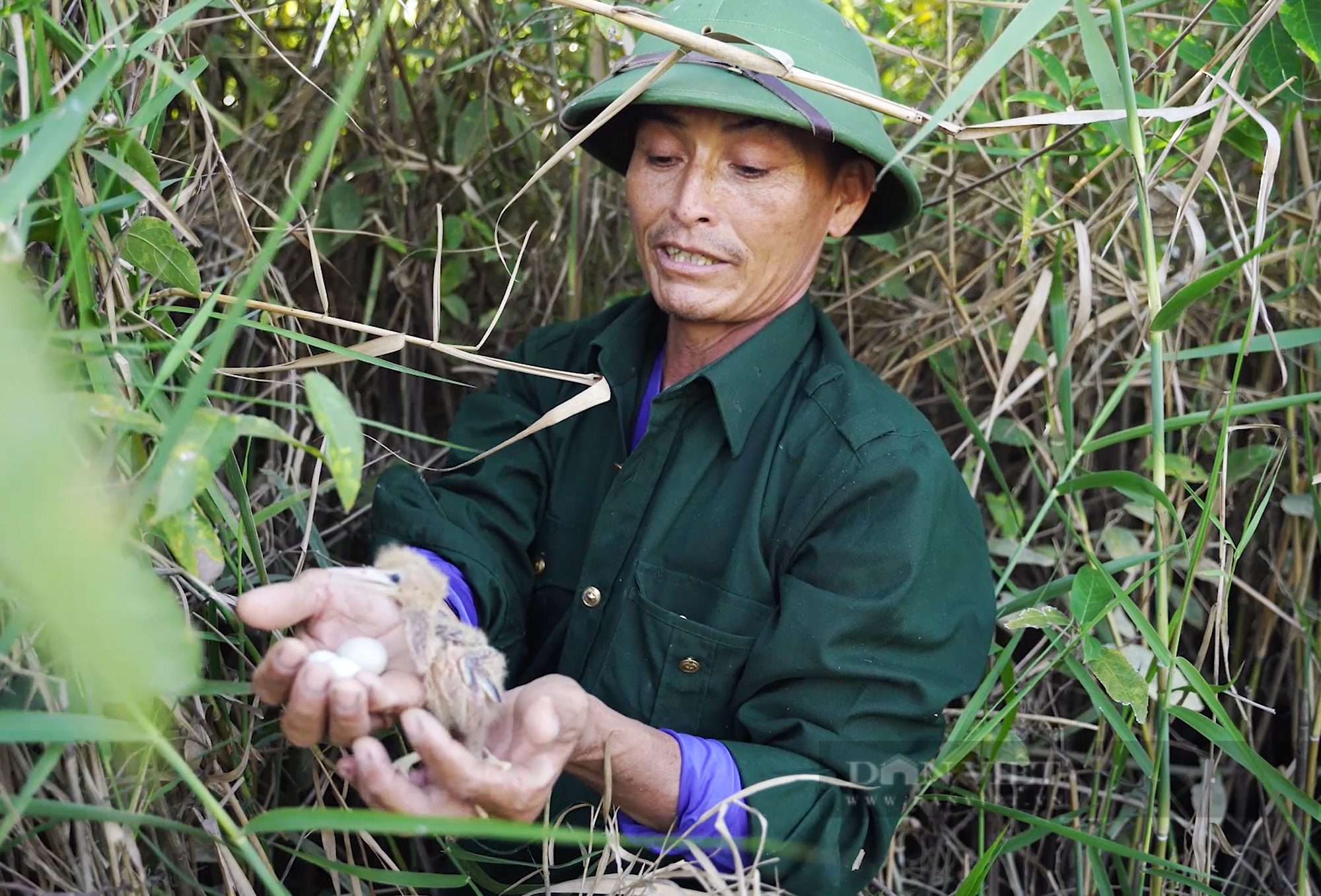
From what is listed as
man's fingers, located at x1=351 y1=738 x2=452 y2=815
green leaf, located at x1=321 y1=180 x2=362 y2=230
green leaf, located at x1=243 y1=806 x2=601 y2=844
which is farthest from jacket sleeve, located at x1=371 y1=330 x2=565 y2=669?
green leaf, located at x1=243 y1=806 x2=601 y2=844

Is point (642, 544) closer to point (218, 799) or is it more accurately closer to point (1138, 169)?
point (218, 799)

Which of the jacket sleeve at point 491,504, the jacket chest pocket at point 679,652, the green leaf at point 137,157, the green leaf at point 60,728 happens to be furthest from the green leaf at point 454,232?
the green leaf at point 60,728

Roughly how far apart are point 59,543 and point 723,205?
145 centimetres

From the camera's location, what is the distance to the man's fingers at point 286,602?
4.28ft

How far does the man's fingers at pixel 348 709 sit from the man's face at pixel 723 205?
3.25 feet

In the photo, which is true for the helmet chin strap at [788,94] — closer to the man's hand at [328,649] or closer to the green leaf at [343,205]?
the man's hand at [328,649]

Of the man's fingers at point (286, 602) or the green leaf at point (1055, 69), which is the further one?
the green leaf at point (1055, 69)

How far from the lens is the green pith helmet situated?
1.85 meters

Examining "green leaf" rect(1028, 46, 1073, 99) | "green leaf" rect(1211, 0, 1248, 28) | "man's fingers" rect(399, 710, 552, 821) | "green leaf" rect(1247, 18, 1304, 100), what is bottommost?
"man's fingers" rect(399, 710, 552, 821)

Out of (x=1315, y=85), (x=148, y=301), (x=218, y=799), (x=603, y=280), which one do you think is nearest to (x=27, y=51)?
(x=148, y=301)

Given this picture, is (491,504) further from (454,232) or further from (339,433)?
(339,433)

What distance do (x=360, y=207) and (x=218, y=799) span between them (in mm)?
1640

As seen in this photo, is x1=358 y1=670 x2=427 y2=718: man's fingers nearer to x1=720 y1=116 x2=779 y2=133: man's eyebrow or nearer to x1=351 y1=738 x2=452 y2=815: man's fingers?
x1=351 y1=738 x2=452 y2=815: man's fingers

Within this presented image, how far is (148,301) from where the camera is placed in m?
1.61
